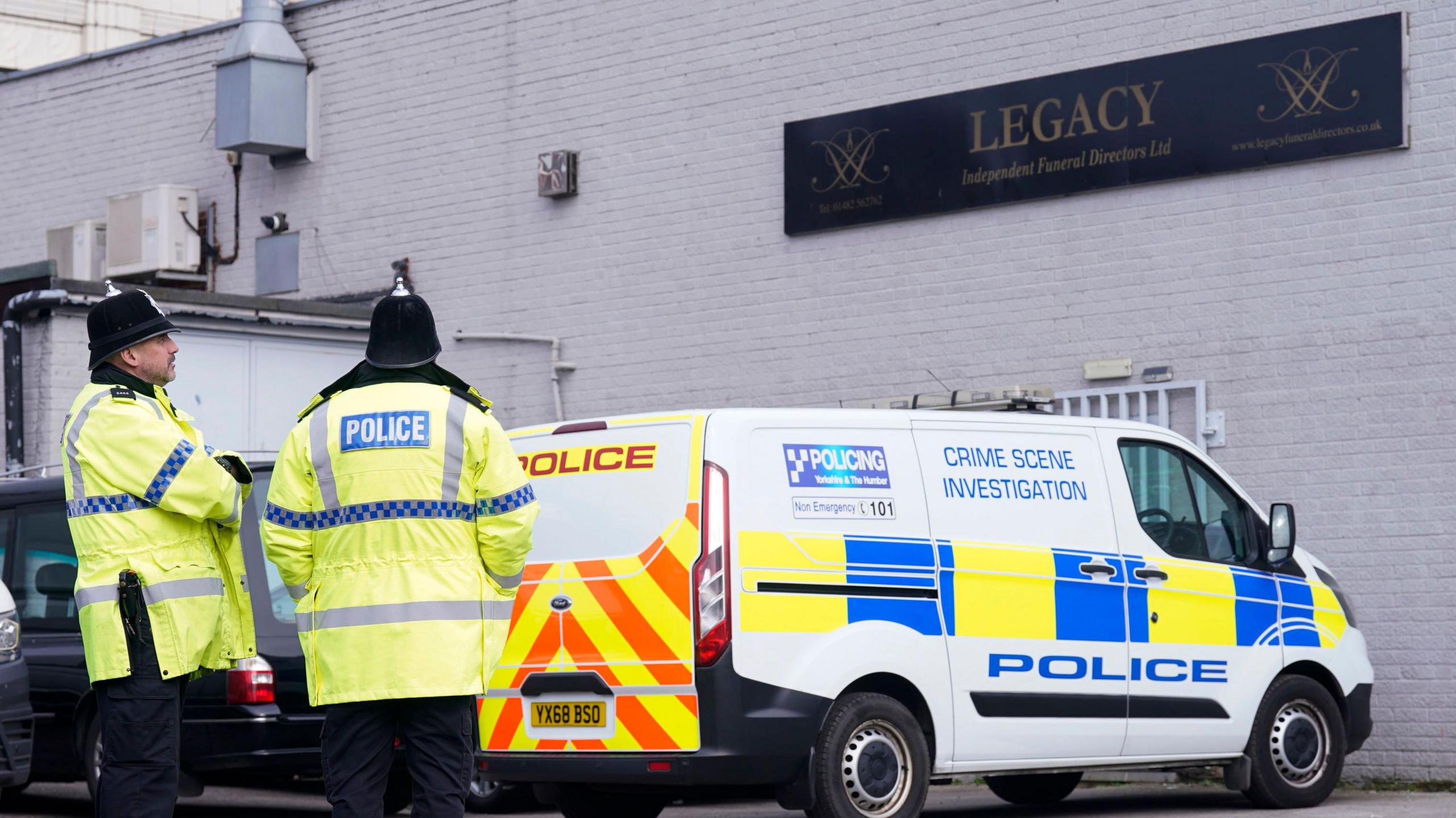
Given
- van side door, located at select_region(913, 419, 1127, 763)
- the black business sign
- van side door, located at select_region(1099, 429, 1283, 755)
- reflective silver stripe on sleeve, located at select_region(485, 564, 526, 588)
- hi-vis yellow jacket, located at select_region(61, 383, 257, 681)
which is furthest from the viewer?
the black business sign

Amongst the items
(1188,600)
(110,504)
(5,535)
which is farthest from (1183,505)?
(5,535)

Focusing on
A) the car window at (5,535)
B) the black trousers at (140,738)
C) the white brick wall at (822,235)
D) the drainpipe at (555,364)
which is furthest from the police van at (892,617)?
the drainpipe at (555,364)

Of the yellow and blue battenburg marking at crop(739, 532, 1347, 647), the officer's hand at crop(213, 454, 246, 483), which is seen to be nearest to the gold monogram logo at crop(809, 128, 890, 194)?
the yellow and blue battenburg marking at crop(739, 532, 1347, 647)

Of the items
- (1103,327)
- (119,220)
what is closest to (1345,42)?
(1103,327)

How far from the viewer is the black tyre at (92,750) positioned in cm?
959

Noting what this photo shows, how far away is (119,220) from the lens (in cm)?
1822

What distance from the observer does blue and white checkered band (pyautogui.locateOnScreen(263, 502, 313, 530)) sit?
5512 millimetres

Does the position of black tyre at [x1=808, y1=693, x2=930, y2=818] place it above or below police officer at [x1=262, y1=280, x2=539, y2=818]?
below

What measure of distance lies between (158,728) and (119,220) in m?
13.3

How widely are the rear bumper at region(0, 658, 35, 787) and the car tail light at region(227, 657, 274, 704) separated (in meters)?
0.93

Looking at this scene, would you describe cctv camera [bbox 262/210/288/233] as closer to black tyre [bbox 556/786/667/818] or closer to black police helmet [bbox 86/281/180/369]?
black tyre [bbox 556/786/667/818]

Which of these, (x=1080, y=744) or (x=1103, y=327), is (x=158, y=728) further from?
(x=1103, y=327)

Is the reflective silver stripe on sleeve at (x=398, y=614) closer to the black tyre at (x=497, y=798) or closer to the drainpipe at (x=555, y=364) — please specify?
the black tyre at (x=497, y=798)

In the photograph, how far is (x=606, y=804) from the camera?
9148 mm
